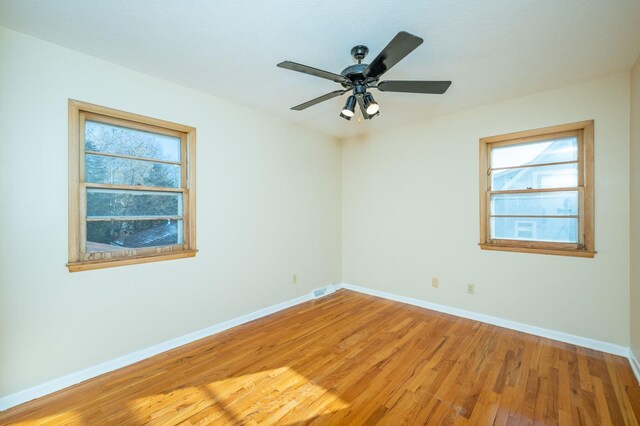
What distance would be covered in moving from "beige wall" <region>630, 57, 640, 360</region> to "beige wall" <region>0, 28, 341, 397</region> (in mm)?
3275

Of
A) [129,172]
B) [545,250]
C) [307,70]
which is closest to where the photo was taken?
[307,70]

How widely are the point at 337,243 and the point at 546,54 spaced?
10.9ft

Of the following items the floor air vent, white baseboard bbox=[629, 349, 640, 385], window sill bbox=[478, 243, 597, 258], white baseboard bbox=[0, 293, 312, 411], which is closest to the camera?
white baseboard bbox=[0, 293, 312, 411]

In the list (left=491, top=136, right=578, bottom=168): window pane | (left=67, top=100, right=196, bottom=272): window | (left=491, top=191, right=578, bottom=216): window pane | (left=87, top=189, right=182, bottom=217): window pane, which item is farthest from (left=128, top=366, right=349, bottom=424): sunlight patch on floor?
(left=491, top=136, right=578, bottom=168): window pane

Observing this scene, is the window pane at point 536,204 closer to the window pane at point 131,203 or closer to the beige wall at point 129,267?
the beige wall at point 129,267

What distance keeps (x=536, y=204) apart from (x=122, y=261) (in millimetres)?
4068

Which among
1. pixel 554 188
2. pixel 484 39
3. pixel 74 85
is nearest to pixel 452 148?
pixel 554 188

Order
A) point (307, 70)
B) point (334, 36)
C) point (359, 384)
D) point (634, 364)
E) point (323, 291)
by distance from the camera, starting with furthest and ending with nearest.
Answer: point (323, 291), point (634, 364), point (359, 384), point (334, 36), point (307, 70)

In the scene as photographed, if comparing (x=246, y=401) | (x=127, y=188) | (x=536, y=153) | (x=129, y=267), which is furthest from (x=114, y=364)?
(x=536, y=153)

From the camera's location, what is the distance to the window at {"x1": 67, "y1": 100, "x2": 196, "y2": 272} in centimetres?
217

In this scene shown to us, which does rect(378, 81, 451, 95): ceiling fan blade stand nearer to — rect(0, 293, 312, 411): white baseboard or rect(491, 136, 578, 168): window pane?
rect(491, 136, 578, 168): window pane

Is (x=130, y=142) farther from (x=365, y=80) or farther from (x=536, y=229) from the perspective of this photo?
(x=536, y=229)

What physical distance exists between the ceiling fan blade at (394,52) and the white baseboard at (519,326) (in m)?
2.93

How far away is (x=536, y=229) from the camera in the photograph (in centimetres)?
296
